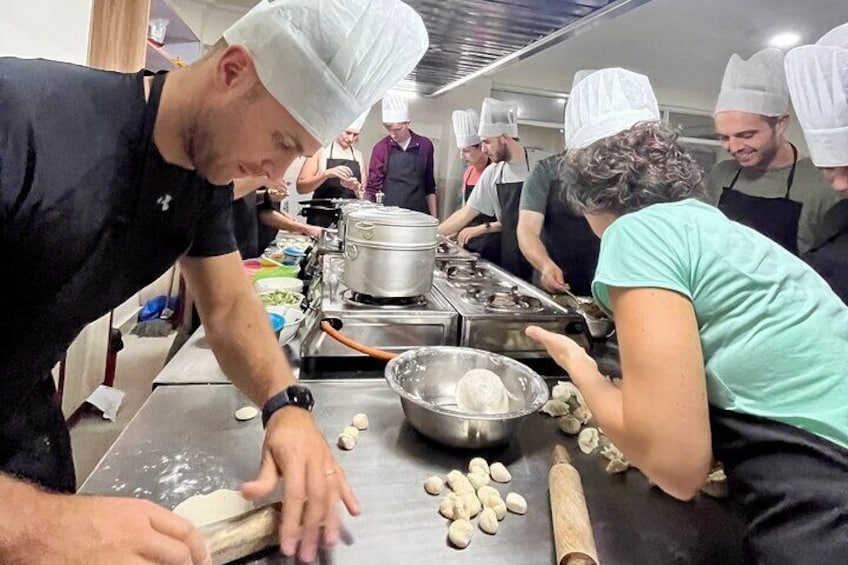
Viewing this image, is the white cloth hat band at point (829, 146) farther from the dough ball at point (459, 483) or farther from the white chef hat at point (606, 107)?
the dough ball at point (459, 483)

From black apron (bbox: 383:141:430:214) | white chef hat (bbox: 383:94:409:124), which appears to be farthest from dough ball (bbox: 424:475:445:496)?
black apron (bbox: 383:141:430:214)

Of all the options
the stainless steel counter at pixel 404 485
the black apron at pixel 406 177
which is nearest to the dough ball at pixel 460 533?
the stainless steel counter at pixel 404 485

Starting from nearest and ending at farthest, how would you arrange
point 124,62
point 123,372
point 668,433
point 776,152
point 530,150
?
point 668,433 → point 776,152 → point 124,62 → point 123,372 → point 530,150

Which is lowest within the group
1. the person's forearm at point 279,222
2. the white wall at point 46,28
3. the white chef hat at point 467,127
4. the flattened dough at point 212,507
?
the flattened dough at point 212,507

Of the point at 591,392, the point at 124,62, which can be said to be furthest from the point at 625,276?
the point at 124,62

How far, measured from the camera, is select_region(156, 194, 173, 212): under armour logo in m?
0.70

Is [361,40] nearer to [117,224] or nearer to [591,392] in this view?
[117,224]

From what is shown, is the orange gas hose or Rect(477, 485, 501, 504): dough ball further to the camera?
the orange gas hose

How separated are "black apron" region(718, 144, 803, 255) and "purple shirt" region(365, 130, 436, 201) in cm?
255

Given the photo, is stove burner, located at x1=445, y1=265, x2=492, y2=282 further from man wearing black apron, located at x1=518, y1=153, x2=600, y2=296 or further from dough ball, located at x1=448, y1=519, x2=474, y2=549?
dough ball, located at x1=448, y1=519, x2=474, y2=549

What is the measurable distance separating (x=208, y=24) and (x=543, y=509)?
14.8ft

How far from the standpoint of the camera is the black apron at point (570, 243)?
1.96 m

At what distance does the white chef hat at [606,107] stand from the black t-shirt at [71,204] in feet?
2.11

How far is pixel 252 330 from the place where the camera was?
850 mm
